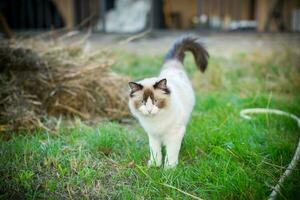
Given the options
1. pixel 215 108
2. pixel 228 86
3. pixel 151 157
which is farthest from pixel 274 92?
pixel 151 157

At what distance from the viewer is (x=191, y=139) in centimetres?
384

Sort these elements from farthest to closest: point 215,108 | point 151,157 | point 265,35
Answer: point 265,35, point 215,108, point 151,157

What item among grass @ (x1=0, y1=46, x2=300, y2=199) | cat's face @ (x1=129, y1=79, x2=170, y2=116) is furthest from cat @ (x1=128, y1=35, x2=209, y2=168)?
grass @ (x1=0, y1=46, x2=300, y2=199)

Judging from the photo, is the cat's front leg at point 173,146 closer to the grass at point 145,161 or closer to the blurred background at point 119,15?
the grass at point 145,161

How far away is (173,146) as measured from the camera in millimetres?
3389

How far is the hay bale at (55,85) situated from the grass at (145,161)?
16.0 inches

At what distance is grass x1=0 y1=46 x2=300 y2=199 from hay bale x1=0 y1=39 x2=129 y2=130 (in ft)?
1.33

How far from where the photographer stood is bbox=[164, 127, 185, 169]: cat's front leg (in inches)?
133

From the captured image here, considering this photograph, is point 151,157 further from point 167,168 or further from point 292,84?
point 292,84

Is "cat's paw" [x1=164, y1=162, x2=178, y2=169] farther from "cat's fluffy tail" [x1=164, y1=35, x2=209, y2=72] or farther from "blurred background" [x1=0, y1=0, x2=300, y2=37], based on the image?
"blurred background" [x1=0, y1=0, x2=300, y2=37]

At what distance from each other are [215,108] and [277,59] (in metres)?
2.34

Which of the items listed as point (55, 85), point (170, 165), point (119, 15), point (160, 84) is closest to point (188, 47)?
point (160, 84)

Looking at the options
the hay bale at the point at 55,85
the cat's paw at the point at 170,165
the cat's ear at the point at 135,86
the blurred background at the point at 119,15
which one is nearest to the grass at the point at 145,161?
the cat's paw at the point at 170,165

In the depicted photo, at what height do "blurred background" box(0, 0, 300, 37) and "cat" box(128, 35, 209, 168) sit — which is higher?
"blurred background" box(0, 0, 300, 37)
